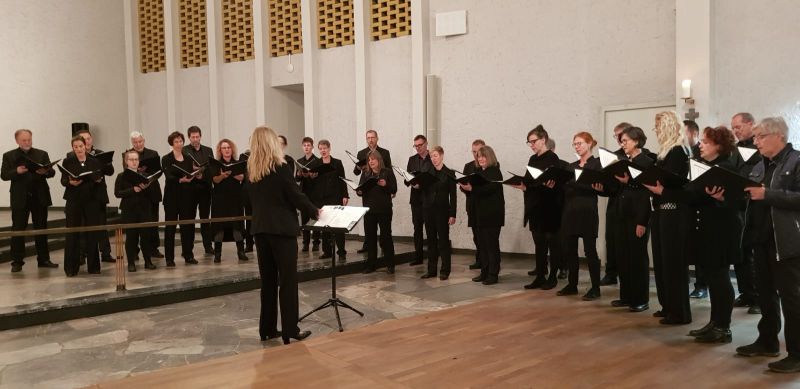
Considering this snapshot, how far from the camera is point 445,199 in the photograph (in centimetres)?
764

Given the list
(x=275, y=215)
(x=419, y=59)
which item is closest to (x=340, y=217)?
(x=275, y=215)

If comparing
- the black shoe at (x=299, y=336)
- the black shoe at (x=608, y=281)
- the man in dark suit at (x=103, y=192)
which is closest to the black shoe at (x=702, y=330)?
the black shoe at (x=608, y=281)

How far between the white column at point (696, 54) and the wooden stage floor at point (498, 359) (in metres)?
2.93

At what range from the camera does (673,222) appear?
4965 mm

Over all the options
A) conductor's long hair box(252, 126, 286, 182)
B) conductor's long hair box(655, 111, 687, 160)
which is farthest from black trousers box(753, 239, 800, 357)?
conductor's long hair box(252, 126, 286, 182)

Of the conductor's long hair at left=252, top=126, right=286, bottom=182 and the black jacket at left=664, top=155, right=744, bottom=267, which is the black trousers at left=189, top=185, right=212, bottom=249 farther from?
the black jacket at left=664, top=155, right=744, bottom=267

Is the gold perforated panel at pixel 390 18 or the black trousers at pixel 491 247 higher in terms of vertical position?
the gold perforated panel at pixel 390 18

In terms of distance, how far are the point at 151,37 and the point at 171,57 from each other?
85 cm

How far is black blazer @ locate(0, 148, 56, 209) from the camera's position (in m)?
7.72

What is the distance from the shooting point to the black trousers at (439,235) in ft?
24.9

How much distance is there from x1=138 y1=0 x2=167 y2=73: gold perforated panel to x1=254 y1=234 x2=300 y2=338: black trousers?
366 inches

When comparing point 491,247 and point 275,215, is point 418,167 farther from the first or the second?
point 275,215

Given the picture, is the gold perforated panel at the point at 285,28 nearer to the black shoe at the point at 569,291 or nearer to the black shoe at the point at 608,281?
the black shoe at the point at 608,281

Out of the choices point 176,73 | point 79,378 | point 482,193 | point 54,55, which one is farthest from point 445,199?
point 54,55
